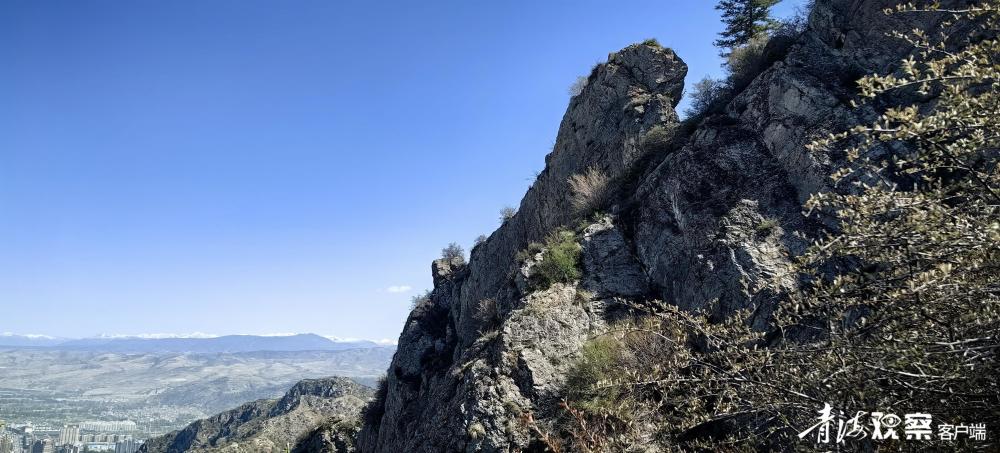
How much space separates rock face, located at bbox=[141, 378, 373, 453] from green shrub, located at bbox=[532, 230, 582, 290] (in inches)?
743

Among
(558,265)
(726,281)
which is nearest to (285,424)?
(558,265)

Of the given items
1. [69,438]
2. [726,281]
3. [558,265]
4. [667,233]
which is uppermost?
[667,233]

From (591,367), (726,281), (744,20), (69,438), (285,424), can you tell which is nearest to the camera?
(591,367)

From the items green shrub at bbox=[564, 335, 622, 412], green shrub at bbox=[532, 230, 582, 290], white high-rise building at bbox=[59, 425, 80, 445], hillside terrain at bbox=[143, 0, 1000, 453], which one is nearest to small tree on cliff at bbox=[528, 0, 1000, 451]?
hillside terrain at bbox=[143, 0, 1000, 453]

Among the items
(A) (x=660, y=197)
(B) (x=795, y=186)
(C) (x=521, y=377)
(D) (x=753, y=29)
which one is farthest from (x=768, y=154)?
(D) (x=753, y=29)

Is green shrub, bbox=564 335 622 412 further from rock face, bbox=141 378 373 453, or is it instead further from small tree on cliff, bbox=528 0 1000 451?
rock face, bbox=141 378 373 453

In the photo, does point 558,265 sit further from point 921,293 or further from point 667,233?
point 921,293

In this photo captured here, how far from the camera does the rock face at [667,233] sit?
466 inches

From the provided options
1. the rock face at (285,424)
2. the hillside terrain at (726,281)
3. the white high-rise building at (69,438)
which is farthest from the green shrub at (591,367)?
the white high-rise building at (69,438)

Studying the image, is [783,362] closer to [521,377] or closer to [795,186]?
[521,377]

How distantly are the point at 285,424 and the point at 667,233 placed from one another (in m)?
50.4

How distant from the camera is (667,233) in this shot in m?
Answer: 15.4

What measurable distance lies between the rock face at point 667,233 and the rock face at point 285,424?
10.4 m

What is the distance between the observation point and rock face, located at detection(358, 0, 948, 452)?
11.8 m
